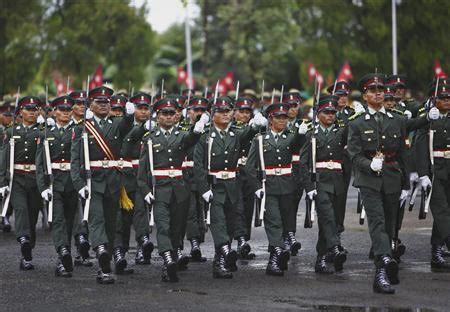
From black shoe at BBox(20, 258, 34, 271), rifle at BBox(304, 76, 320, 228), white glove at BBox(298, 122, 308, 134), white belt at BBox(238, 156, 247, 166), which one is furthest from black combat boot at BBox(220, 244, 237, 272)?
white belt at BBox(238, 156, 247, 166)

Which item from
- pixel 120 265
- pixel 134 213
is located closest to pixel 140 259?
pixel 134 213

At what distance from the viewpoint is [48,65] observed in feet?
129

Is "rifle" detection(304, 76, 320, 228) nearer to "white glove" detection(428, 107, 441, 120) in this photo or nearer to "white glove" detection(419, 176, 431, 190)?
"white glove" detection(419, 176, 431, 190)

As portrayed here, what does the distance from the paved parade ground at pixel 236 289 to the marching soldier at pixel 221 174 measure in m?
0.37

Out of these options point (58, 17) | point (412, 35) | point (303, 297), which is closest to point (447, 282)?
point (303, 297)

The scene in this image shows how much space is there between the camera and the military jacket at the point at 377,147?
39.5 ft

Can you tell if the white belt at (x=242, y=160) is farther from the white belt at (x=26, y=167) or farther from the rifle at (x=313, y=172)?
the white belt at (x=26, y=167)

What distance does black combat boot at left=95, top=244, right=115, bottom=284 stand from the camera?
41.7 ft

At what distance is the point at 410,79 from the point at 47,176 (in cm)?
2585

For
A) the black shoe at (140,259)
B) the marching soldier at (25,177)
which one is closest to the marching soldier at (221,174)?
the black shoe at (140,259)

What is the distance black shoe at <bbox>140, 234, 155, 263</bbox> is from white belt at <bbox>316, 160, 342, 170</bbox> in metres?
2.32

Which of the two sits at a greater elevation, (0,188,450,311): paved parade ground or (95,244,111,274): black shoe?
(95,244,111,274): black shoe

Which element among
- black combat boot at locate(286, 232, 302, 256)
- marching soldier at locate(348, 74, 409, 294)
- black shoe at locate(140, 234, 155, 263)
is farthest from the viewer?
black combat boot at locate(286, 232, 302, 256)

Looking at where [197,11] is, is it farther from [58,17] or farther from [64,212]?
[64,212]
